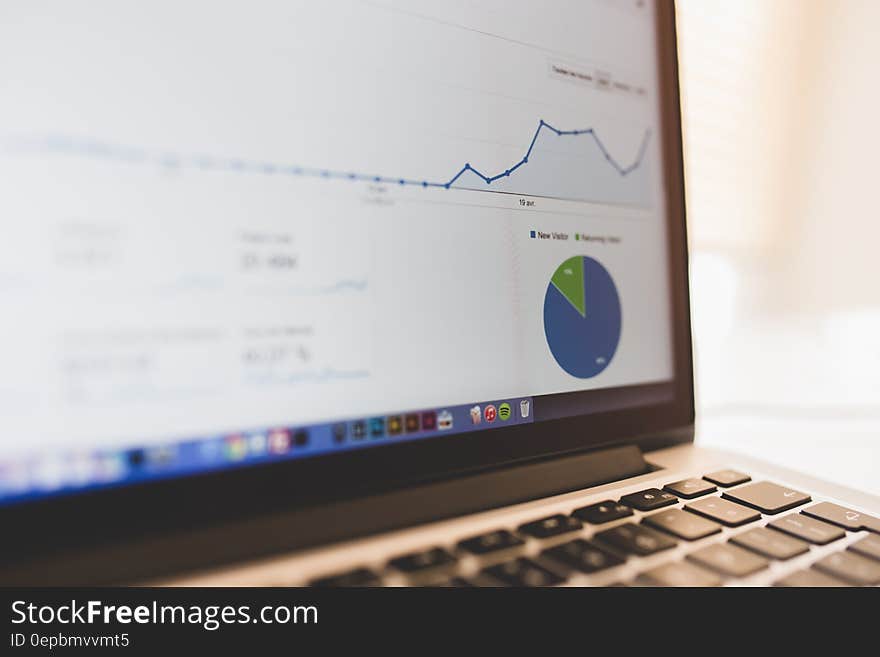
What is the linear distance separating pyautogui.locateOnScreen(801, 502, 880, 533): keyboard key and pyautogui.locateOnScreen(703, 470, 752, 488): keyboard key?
0.17 feet

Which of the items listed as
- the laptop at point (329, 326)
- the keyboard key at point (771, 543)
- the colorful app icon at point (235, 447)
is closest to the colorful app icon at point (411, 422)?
the laptop at point (329, 326)

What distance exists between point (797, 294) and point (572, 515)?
0.87 meters

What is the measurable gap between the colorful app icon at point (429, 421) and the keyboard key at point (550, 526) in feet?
0.30

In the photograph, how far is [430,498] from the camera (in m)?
0.38

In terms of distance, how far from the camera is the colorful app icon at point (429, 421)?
391mm

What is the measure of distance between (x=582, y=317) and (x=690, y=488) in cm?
16

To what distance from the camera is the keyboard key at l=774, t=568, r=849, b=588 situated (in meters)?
0.30

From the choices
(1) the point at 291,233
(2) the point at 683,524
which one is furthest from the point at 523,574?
(1) the point at 291,233

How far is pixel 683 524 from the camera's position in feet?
1.20

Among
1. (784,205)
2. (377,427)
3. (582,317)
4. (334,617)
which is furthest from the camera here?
(784,205)

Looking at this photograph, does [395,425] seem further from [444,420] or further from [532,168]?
[532,168]

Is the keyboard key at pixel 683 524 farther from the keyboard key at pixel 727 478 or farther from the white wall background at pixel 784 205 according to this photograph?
the white wall background at pixel 784 205

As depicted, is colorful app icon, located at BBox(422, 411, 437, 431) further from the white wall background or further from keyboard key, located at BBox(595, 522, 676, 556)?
the white wall background

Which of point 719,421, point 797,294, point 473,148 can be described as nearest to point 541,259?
point 473,148
